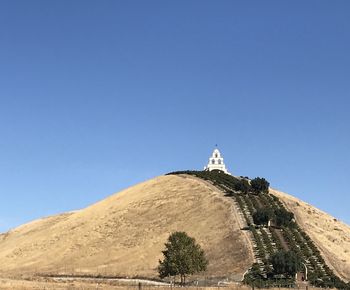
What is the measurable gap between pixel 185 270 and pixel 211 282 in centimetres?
534

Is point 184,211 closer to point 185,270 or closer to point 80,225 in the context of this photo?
point 80,225

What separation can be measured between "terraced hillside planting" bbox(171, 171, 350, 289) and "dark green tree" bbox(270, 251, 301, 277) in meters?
0.62

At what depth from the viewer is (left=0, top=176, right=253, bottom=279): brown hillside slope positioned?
8919 cm

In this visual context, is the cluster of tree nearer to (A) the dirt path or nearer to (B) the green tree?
(A) the dirt path

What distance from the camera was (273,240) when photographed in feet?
288

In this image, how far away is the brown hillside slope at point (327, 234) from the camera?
269 ft

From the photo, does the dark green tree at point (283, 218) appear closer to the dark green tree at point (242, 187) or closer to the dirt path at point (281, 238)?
the dirt path at point (281, 238)

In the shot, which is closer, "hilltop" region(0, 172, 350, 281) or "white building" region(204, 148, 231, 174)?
"hilltop" region(0, 172, 350, 281)

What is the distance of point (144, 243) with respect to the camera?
10125 cm

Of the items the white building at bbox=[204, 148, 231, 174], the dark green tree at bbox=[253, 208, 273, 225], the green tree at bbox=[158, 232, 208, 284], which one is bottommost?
the green tree at bbox=[158, 232, 208, 284]

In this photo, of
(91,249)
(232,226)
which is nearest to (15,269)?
(91,249)

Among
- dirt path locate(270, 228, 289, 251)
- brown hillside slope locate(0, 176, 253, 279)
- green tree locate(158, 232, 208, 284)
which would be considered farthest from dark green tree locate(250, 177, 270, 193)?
green tree locate(158, 232, 208, 284)

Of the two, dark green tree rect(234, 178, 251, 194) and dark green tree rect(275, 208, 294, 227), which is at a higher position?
dark green tree rect(234, 178, 251, 194)

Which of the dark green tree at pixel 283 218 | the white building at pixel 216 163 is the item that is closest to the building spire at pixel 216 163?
the white building at pixel 216 163
